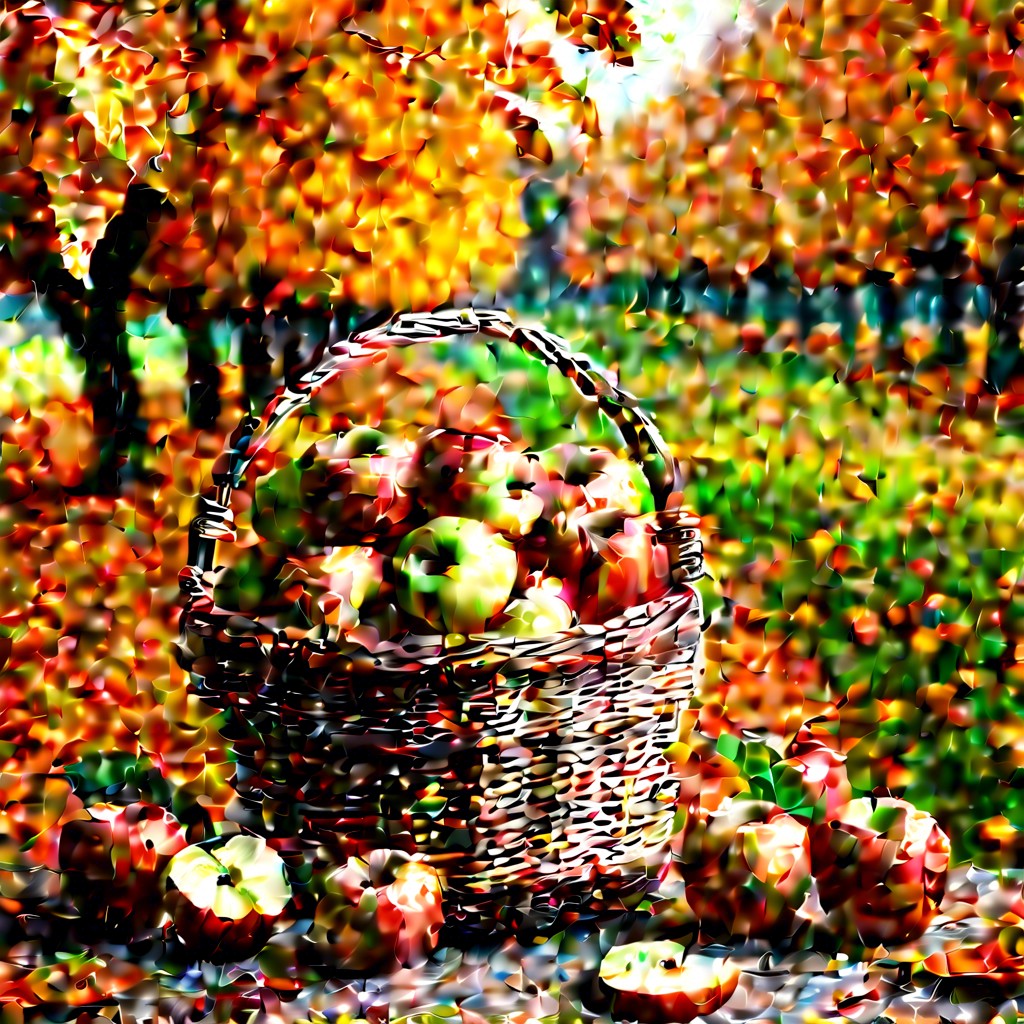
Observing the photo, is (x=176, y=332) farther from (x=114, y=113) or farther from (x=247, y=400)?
(x=114, y=113)

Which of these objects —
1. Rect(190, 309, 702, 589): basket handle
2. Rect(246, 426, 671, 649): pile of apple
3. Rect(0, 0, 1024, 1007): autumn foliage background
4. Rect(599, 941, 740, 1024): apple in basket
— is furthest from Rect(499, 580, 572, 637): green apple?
Rect(0, 0, 1024, 1007): autumn foliage background

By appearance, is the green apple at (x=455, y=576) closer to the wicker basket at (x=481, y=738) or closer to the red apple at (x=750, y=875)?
the wicker basket at (x=481, y=738)

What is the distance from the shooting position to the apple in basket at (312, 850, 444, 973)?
87 cm

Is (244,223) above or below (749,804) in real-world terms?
above

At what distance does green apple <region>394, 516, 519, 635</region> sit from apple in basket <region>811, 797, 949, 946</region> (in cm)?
31

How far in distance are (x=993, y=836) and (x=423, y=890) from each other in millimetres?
573

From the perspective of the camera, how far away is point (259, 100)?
117 cm

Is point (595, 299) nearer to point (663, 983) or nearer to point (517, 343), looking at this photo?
point (517, 343)

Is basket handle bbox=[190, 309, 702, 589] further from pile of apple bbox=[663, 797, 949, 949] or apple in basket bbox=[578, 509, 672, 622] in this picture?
pile of apple bbox=[663, 797, 949, 949]

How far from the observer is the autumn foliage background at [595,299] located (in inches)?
46.0

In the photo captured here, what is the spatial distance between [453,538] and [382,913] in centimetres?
26

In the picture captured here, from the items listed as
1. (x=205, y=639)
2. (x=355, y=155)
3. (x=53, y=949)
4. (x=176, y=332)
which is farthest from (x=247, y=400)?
(x=53, y=949)

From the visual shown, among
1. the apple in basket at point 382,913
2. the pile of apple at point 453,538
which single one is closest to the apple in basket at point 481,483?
the pile of apple at point 453,538

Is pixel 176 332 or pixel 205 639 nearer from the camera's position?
pixel 205 639
